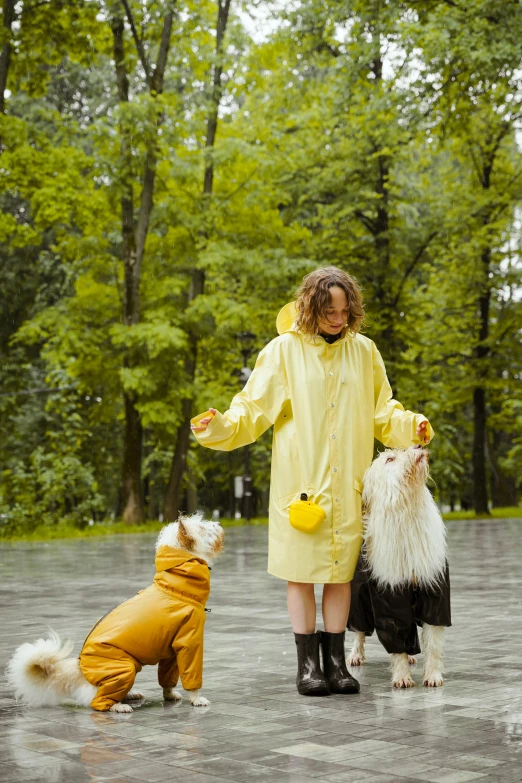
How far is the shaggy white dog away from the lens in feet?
18.6

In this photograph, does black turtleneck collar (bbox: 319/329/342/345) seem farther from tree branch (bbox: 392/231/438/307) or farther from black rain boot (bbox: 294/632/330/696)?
tree branch (bbox: 392/231/438/307)

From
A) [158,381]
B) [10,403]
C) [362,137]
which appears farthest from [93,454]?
[362,137]

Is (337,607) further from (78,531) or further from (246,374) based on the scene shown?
(246,374)

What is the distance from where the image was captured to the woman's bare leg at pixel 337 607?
19.0 feet

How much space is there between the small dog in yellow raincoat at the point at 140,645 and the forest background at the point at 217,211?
1161 cm

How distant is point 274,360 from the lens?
6.00m

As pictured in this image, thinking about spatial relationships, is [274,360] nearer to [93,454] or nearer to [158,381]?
[158,381]

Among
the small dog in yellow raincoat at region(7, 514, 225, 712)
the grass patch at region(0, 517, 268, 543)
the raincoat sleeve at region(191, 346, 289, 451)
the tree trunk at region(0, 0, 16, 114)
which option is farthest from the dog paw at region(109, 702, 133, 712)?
the tree trunk at region(0, 0, 16, 114)

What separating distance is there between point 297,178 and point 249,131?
6.05 ft

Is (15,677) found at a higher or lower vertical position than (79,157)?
lower

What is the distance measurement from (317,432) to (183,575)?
1.04 metres

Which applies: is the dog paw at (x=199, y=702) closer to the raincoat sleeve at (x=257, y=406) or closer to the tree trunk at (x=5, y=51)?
the raincoat sleeve at (x=257, y=406)

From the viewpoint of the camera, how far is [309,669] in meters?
5.71

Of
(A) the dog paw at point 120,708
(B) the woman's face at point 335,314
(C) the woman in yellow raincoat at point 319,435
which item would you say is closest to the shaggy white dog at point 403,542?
A: (C) the woman in yellow raincoat at point 319,435
